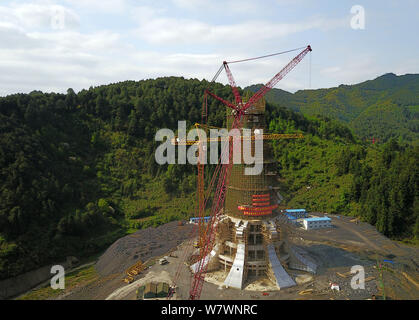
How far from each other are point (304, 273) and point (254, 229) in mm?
9106

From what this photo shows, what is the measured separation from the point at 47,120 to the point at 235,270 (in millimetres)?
72716

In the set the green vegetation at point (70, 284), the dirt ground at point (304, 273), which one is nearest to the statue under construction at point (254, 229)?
the dirt ground at point (304, 273)

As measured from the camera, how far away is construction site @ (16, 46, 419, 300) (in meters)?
36.6

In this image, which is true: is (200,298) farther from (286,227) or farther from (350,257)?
(350,257)

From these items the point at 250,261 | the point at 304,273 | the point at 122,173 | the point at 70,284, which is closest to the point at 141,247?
the point at 70,284

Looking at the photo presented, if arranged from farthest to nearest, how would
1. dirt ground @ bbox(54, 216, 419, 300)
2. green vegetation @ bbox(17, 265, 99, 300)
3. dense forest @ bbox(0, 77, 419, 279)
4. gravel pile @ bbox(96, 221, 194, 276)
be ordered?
dense forest @ bbox(0, 77, 419, 279)
gravel pile @ bbox(96, 221, 194, 276)
green vegetation @ bbox(17, 265, 99, 300)
dirt ground @ bbox(54, 216, 419, 300)

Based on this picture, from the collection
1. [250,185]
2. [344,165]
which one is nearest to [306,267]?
[250,185]

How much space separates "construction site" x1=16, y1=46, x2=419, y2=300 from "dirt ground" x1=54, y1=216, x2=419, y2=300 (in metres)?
0.14

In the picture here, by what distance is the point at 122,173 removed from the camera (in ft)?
277

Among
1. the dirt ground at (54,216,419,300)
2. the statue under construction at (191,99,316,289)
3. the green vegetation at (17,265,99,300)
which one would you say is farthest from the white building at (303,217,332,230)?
the green vegetation at (17,265,99,300)

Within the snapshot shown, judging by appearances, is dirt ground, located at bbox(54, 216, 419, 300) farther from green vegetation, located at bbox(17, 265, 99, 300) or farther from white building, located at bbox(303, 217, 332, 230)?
white building, located at bbox(303, 217, 332, 230)

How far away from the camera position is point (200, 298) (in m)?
35.2

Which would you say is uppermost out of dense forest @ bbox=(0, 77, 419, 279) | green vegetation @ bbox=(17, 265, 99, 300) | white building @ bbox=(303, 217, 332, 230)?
dense forest @ bbox=(0, 77, 419, 279)

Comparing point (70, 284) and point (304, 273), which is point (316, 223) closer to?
point (304, 273)
